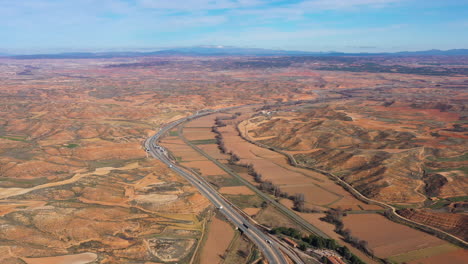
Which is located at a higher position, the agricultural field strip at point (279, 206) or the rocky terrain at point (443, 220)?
the rocky terrain at point (443, 220)

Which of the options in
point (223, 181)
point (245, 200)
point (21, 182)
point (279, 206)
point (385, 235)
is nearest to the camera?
point (385, 235)

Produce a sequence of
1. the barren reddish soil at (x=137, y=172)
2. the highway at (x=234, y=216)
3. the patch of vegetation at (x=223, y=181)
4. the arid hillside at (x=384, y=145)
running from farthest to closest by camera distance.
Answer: the patch of vegetation at (x=223, y=181) → the arid hillside at (x=384, y=145) → the barren reddish soil at (x=137, y=172) → the highway at (x=234, y=216)

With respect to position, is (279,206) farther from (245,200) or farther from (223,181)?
(223,181)

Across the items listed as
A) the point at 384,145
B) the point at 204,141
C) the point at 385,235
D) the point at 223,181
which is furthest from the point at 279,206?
the point at 204,141

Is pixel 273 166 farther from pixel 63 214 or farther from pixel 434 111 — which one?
pixel 434 111

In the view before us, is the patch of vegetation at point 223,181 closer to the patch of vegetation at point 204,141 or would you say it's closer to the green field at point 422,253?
the patch of vegetation at point 204,141

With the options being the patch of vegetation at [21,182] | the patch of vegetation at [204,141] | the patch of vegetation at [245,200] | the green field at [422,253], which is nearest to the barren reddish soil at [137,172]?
the patch of vegetation at [21,182]

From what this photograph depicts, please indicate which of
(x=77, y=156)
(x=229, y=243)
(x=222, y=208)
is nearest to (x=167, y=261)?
(x=229, y=243)

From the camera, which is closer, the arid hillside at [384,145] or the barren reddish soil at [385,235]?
the barren reddish soil at [385,235]
